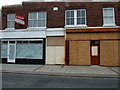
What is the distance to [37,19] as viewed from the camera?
627 inches

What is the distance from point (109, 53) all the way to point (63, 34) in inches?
220

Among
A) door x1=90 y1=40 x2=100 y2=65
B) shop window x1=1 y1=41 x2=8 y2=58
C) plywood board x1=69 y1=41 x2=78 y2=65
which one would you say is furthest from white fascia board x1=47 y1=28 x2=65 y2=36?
shop window x1=1 y1=41 x2=8 y2=58

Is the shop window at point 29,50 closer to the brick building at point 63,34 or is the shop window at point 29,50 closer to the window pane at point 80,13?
the brick building at point 63,34

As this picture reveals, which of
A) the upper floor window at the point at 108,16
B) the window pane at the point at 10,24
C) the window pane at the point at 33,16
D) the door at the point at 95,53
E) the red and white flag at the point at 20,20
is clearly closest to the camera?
the door at the point at 95,53

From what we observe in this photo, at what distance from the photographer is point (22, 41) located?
15.8 metres

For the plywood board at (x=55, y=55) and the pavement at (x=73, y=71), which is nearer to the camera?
the pavement at (x=73, y=71)

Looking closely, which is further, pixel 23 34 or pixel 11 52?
pixel 11 52

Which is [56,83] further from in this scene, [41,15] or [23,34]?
[41,15]

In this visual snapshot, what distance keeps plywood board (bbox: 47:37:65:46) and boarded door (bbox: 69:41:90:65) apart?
3.38 feet

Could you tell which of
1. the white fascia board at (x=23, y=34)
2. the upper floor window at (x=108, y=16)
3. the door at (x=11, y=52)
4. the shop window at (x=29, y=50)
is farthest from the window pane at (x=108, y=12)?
the door at (x=11, y=52)

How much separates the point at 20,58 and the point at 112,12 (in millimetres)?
12271

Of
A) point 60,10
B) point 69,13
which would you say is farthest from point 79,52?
point 60,10

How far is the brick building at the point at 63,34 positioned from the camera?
14.4 m

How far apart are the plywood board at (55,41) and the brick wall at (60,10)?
1.45 metres
